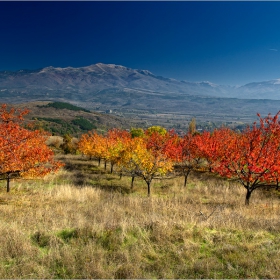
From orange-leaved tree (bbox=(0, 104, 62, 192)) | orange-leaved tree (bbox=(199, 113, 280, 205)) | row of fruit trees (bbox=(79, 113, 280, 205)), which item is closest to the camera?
orange-leaved tree (bbox=(0, 104, 62, 192))

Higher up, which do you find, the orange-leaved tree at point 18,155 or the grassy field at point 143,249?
the orange-leaved tree at point 18,155

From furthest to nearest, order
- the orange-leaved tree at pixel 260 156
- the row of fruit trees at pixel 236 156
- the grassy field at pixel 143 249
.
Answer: the row of fruit trees at pixel 236 156
the orange-leaved tree at pixel 260 156
the grassy field at pixel 143 249

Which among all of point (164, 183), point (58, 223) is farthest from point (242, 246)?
point (164, 183)

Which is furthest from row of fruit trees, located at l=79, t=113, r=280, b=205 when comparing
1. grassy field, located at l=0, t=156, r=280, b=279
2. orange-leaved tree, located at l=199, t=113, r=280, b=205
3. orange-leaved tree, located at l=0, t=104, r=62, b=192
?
orange-leaved tree, located at l=0, t=104, r=62, b=192

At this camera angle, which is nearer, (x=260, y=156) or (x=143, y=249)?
(x=143, y=249)

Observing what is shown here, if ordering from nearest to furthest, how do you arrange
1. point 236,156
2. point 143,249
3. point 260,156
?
point 143,249
point 260,156
point 236,156

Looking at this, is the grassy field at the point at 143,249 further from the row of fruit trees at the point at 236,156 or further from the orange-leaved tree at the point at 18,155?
the row of fruit trees at the point at 236,156

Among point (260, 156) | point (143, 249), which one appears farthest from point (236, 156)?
point (143, 249)

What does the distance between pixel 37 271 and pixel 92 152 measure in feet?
123

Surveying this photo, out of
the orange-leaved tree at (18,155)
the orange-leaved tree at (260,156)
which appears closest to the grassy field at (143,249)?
the orange-leaved tree at (18,155)

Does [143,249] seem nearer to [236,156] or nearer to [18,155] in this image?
[236,156]

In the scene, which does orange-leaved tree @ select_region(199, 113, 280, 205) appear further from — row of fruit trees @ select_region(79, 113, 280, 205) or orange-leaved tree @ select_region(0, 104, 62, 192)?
orange-leaved tree @ select_region(0, 104, 62, 192)

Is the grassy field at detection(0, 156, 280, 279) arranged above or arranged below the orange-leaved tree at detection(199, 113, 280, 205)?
below

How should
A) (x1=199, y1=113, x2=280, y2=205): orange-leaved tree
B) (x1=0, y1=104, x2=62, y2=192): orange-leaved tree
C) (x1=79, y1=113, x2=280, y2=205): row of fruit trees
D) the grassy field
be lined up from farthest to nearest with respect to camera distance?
(x1=79, y1=113, x2=280, y2=205): row of fruit trees, (x1=199, y1=113, x2=280, y2=205): orange-leaved tree, (x1=0, y1=104, x2=62, y2=192): orange-leaved tree, the grassy field
